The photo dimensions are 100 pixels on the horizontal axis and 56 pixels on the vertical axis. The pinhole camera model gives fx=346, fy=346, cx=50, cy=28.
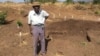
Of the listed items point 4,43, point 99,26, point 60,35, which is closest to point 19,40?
point 4,43

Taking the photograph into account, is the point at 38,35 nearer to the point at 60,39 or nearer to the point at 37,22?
the point at 37,22

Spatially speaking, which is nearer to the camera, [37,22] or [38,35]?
[37,22]

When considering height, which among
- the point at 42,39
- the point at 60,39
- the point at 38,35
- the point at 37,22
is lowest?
the point at 60,39

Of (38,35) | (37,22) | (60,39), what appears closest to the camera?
(37,22)

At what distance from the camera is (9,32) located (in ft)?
41.4

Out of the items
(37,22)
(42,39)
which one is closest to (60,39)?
(42,39)

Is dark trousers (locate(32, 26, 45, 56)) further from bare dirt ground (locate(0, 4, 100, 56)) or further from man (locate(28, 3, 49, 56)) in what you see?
bare dirt ground (locate(0, 4, 100, 56))

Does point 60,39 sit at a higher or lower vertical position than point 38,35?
lower

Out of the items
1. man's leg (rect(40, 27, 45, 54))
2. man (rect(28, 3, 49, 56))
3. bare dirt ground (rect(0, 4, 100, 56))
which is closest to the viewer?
man (rect(28, 3, 49, 56))

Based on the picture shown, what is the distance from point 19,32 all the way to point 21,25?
720mm

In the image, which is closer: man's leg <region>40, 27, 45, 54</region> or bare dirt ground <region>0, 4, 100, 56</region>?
man's leg <region>40, 27, 45, 54</region>

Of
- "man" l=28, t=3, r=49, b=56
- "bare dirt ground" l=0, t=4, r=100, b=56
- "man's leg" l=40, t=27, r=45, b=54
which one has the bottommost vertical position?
"bare dirt ground" l=0, t=4, r=100, b=56

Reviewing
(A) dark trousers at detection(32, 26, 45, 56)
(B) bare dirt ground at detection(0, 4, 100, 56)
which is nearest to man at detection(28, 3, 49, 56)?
(A) dark trousers at detection(32, 26, 45, 56)

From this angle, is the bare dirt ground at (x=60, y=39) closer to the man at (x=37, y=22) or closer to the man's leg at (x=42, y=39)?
the man's leg at (x=42, y=39)
